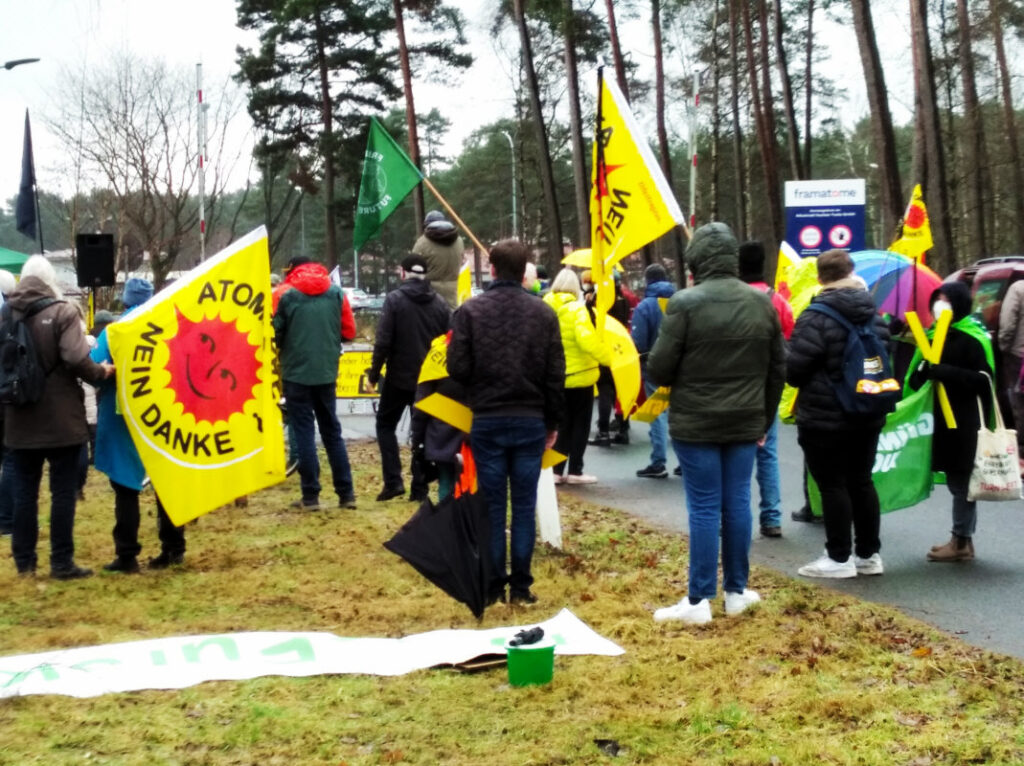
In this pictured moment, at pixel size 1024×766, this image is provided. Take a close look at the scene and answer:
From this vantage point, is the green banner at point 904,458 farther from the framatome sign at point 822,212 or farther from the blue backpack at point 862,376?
the framatome sign at point 822,212

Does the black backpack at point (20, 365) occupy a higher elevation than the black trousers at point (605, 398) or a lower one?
higher

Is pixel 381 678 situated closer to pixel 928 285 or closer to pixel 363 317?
pixel 928 285

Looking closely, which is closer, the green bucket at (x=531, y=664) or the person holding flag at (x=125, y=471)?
the green bucket at (x=531, y=664)

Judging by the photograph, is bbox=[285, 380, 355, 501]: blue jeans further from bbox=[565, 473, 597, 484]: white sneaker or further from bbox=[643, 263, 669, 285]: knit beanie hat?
bbox=[643, 263, 669, 285]: knit beanie hat

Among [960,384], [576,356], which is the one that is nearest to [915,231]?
[960,384]

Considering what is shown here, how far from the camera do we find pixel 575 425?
439 inches

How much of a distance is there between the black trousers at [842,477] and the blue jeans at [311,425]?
13.2 ft

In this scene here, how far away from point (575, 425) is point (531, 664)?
5.83 m

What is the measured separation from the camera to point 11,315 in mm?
7426

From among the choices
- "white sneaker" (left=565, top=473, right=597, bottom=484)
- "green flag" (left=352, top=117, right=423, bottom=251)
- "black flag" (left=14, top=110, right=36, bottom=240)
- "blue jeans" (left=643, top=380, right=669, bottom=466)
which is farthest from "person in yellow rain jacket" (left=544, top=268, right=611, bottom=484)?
"black flag" (left=14, top=110, right=36, bottom=240)

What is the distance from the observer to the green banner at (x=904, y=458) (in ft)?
25.9

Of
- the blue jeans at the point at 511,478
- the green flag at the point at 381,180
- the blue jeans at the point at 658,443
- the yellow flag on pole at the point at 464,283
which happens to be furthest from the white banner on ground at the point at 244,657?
the green flag at the point at 381,180

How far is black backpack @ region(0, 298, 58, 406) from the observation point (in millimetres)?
7312

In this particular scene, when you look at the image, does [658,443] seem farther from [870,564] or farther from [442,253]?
[870,564]
